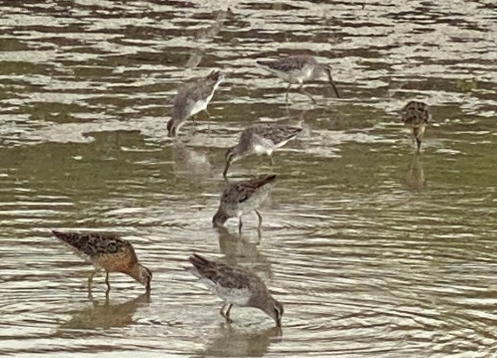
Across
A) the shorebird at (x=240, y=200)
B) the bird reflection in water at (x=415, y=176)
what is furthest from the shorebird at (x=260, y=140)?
the shorebird at (x=240, y=200)

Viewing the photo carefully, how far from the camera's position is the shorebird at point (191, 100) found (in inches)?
659

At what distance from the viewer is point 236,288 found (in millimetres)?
10719

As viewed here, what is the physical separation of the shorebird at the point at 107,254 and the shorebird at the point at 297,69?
24.1ft

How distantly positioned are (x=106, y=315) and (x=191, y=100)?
20.4 ft

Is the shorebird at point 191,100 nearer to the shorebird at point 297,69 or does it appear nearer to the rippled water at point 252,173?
the rippled water at point 252,173

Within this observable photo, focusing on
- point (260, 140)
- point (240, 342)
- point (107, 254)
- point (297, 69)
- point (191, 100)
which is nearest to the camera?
point (240, 342)

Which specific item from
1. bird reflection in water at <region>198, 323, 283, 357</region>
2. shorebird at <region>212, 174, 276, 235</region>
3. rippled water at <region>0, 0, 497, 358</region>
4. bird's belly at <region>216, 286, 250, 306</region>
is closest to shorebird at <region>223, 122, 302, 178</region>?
rippled water at <region>0, 0, 497, 358</region>

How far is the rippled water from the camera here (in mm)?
10594

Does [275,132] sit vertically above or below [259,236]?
below

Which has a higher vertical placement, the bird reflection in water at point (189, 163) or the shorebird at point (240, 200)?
the shorebird at point (240, 200)

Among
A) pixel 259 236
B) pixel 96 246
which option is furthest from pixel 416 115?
pixel 96 246

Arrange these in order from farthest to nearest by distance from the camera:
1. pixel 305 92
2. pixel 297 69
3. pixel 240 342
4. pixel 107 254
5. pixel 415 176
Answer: pixel 305 92, pixel 297 69, pixel 415 176, pixel 107 254, pixel 240 342

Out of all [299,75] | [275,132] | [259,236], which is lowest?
[299,75]

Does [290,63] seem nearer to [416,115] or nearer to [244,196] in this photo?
[416,115]
